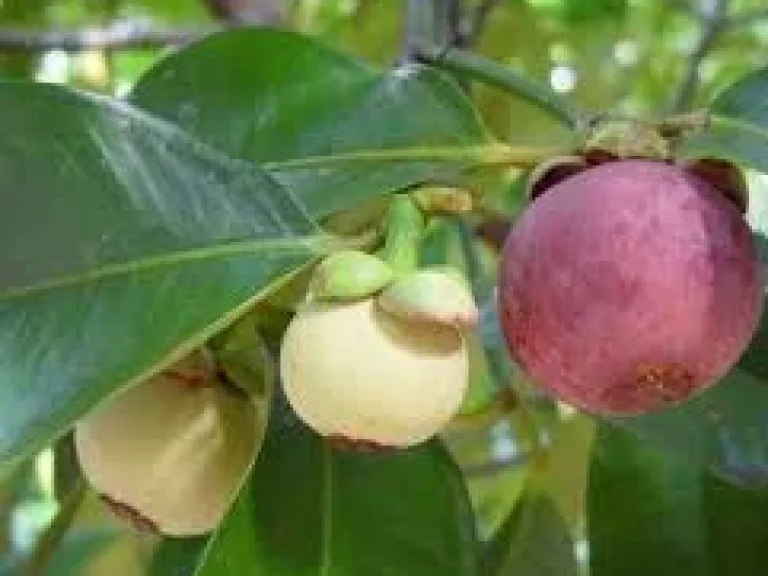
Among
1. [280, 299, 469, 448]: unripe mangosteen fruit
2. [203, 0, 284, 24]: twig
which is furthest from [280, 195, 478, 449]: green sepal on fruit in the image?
[203, 0, 284, 24]: twig

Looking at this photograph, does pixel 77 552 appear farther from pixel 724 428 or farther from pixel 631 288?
pixel 631 288

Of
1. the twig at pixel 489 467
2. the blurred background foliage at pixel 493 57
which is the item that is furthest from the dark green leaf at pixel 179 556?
the twig at pixel 489 467

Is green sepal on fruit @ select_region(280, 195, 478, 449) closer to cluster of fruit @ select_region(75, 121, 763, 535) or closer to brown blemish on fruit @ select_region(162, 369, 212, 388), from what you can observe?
cluster of fruit @ select_region(75, 121, 763, 535)

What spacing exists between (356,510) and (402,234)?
206mm

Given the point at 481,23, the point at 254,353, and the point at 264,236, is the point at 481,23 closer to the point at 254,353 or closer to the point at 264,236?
the point at 254,353

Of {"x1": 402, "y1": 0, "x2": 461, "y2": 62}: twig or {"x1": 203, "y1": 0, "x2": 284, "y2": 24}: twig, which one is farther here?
{"x1": 203, "y1": 0, "x2": 284, "y2": 24}: twig

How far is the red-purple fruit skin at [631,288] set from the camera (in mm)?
786

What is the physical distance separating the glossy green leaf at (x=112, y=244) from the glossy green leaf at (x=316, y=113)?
91 millimetres

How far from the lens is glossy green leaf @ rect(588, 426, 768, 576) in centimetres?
117

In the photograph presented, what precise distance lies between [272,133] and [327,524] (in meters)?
0.24

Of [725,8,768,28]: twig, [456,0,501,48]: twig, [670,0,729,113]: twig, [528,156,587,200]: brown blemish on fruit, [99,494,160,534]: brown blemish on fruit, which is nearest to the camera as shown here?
[528,156,587,200]: brown blemish on fruit

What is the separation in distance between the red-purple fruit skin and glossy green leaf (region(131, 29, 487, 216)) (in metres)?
0.15

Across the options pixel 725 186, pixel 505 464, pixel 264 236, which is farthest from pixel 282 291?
pixel 505 464

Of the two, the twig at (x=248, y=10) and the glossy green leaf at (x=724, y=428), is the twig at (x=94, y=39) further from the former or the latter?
the glossy green leaf at (x=724, y=428)
